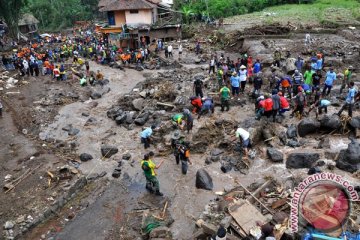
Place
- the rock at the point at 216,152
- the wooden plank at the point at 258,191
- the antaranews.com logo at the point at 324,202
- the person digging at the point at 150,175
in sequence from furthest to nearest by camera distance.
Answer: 1. the rock at the point at 216,152
2. the person digging at the point at 150,175
3. the wooden plank at the point at 258,191
4. the antaranews.com logo at the point at 324,202

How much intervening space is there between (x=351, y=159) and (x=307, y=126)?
283 centimetres

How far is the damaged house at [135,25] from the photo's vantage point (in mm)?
37250

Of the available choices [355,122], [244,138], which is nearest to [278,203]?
[244,138]

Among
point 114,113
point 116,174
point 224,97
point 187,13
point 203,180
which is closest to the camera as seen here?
point 203,180

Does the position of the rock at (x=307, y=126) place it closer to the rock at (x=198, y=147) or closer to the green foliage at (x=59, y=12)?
the rock at (x=198, y=147)

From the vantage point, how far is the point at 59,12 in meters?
58.8

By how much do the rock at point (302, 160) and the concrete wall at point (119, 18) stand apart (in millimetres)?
31103

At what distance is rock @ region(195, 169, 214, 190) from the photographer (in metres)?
11.8

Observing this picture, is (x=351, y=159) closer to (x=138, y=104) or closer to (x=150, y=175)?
(x=150, y=175)

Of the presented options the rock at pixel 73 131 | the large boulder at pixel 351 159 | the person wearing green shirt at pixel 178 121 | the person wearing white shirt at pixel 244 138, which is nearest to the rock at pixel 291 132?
the person wearing white shirt at pixel 244 138

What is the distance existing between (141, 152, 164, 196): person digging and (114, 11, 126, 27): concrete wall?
30.6 meters

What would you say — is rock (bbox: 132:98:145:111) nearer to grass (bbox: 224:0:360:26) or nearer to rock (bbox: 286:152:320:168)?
rock (bbox: 286:152:320:168)

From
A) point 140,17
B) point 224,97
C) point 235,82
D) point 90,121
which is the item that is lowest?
point 90,121

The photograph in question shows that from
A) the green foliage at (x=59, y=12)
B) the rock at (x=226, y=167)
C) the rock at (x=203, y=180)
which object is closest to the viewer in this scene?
the rock at (x=203, y=180)
